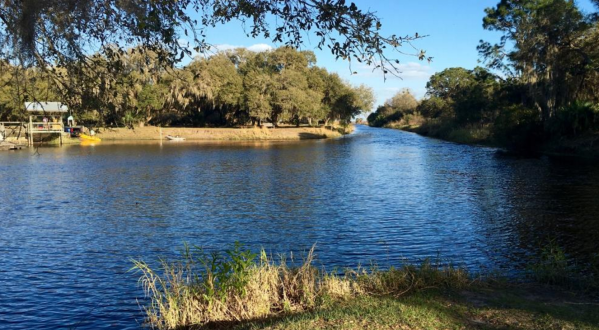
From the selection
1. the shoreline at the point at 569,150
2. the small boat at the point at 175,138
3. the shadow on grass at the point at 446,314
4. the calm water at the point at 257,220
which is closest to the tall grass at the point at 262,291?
the shadow on grass at the point at 446,314

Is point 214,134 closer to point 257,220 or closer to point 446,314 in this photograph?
point 257,220

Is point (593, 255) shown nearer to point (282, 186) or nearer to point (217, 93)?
point (282, 186)

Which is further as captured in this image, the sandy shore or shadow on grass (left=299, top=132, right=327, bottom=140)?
shadow on grass (left=299, top=132, right=327, bottom=140)

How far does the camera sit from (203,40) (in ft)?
24.2

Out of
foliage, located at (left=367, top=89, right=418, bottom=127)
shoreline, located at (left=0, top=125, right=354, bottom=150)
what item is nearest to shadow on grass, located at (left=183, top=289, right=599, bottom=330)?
shoreline, located at (left=0, top=125, right=354, bottom=150)

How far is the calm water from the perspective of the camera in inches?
447

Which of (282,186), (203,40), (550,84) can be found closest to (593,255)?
(203,40)

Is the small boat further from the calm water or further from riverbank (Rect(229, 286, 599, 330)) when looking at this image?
riverbank (Rect(229, 286, 599, 330))

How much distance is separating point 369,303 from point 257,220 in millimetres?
10783

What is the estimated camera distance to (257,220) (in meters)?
18.2

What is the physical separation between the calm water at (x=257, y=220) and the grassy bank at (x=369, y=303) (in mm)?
1933

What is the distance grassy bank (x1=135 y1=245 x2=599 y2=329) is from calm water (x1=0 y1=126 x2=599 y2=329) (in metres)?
1.93

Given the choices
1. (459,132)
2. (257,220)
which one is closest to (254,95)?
(459,132)

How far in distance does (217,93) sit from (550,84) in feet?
166
